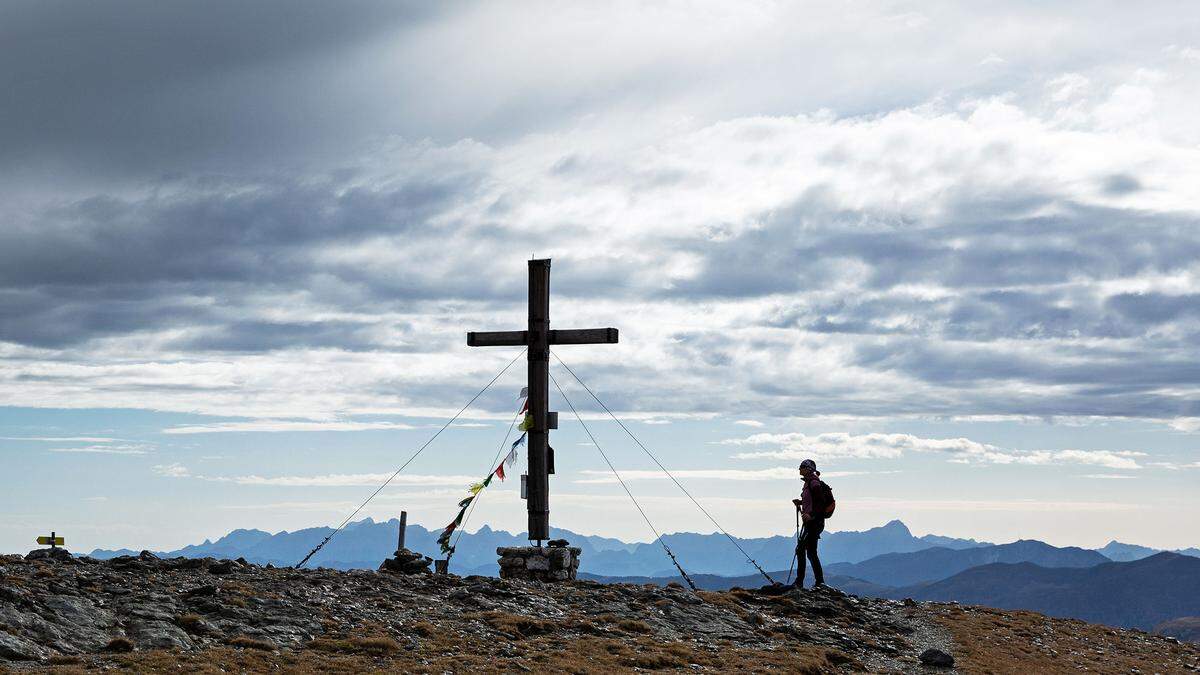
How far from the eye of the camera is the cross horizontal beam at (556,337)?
33188 mm

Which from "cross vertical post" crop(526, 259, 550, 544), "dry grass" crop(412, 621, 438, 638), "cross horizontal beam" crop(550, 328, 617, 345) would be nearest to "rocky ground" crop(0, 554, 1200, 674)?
"dry grass" crop(412, 621, 438, 638)

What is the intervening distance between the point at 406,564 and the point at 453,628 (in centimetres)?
789

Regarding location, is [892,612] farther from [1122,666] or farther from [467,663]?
[467,663]

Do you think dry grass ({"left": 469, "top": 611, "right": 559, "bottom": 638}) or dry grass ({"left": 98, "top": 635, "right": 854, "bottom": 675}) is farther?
dry grass ({"left": 469, "top": 611, "right": 559, "bottom": 638})

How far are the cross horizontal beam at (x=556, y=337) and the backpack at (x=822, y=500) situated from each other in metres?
7.79

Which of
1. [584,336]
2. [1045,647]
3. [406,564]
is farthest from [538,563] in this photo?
[1045,647]

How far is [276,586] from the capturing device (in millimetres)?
24750

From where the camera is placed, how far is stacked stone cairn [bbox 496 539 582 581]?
31.3m

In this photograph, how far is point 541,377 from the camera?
3347 cm

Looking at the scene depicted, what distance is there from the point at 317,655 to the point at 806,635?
12715 mm


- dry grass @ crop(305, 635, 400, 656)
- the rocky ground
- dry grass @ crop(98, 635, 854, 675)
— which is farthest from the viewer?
dry grass @ crop(305, 635, 400, 656)

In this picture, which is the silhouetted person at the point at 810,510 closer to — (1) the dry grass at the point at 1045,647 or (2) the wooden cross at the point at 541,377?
(1) the dry grass at the point at 1045,647

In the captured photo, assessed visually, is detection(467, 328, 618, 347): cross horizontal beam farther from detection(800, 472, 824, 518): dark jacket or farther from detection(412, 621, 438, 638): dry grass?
detection(412, 621, 438, 638): dry grass

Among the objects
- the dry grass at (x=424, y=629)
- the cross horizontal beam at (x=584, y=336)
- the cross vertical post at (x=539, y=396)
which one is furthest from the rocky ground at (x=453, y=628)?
the cross horizontal beam at (x=584, y=336)
